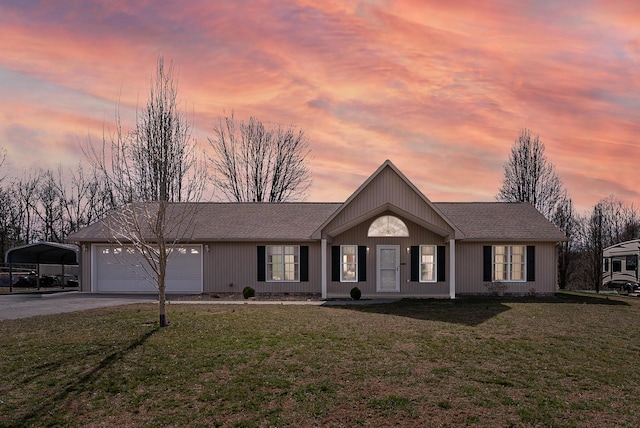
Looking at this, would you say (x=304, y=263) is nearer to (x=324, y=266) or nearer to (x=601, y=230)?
(x=324, y=266)

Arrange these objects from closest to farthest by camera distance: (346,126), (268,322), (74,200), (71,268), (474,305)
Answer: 1. (268,322)
2. (474,305)
3. (346,126)
4. (71,268)
5. (74,200)

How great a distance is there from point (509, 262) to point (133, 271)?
17401 millimetres

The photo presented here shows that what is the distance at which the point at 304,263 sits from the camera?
23.0m

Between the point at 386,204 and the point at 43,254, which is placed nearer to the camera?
the point at 386,204

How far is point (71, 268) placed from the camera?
40.2 meters

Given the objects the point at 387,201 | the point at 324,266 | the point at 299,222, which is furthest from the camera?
the point at 299,222

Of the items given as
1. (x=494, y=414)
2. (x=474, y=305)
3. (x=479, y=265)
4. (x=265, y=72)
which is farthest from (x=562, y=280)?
(x=494, y=414)

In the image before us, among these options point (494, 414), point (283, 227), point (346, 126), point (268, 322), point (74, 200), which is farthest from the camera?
point (74, 200)

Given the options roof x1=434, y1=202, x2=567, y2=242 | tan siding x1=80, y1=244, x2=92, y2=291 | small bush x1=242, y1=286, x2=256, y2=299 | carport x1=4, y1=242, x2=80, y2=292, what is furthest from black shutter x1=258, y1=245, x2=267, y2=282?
carport x1=4, y1=242, x2=80, y2=292

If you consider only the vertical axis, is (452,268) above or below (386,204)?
below

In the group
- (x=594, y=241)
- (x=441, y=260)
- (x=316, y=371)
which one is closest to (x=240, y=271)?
(x=441, y=260)

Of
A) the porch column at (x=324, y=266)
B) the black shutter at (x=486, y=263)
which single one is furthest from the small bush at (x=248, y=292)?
the black shutter at (x=486, y=263)

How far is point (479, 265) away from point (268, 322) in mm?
12345

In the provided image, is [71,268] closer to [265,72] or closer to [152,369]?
[265,72]
